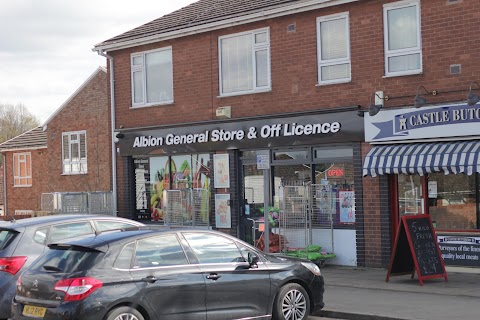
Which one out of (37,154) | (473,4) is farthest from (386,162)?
(37,154)

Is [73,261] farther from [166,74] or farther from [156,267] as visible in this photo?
[166,74]

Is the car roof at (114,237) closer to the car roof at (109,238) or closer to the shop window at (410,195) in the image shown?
the car roof at (109,238)

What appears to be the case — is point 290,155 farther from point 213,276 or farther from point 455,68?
point 213,276

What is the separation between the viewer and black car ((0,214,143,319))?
10.1 meters

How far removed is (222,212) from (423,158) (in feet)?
19.7

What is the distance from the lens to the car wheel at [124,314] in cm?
822

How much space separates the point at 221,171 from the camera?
1867 cm

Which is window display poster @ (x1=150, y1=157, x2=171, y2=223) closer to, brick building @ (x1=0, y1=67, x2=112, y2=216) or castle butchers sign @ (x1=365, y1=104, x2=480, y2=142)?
brick building @ (x1=0, y1=67, x2=112, y2=216)

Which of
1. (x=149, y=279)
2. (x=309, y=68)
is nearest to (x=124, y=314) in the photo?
(x=149, y=279)

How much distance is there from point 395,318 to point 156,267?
3459 millimetres

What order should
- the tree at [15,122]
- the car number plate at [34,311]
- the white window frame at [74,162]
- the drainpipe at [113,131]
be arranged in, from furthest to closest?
the tree at [15,122], the white window frame at [74,162], the drainpipe at [113,131], the car number plate at [34,311]

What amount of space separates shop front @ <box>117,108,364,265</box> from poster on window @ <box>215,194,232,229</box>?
2 cm

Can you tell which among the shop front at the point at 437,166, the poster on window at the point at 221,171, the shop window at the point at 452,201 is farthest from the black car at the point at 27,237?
the poster on window at the point at 221,171

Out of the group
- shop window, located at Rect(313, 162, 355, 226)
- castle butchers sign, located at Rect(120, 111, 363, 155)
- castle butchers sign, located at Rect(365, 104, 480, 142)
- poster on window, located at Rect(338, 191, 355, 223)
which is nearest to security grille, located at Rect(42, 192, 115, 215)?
castle butchers sign, located at Rect(120, 111, 363, 155)
